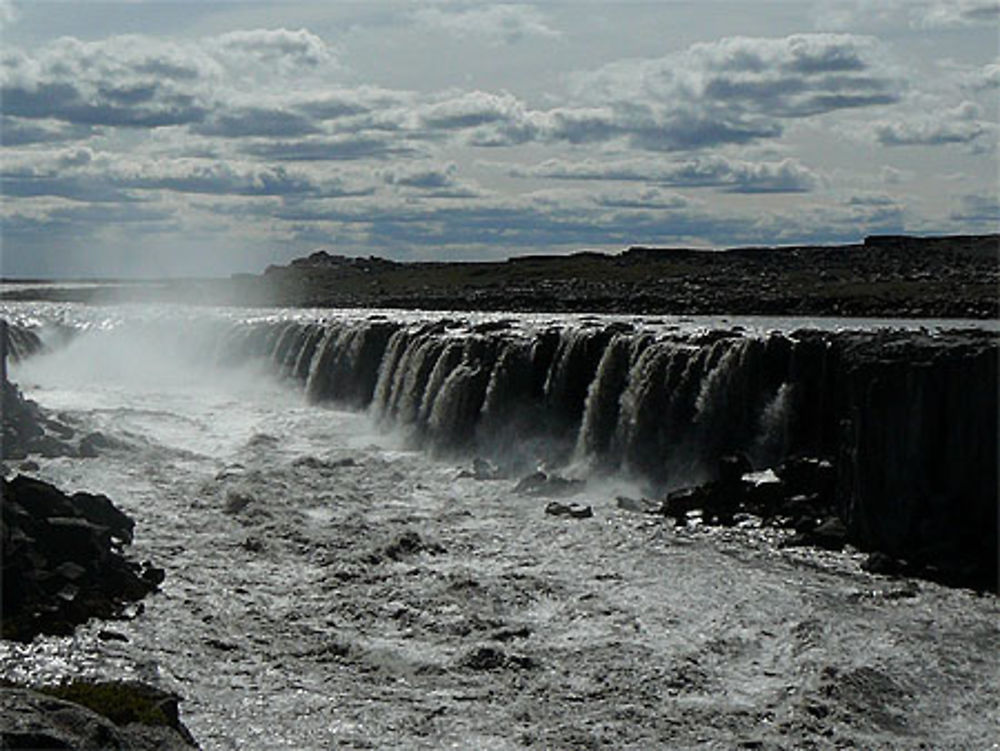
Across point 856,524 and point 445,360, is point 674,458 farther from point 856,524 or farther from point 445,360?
point 445,360

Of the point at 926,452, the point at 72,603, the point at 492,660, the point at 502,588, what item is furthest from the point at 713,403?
the point at 72,603

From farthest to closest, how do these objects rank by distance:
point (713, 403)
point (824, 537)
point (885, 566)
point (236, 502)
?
point (713, 403), point (236, 502), point (824, 537), point (885, 566)

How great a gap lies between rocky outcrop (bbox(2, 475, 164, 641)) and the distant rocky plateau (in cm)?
4169

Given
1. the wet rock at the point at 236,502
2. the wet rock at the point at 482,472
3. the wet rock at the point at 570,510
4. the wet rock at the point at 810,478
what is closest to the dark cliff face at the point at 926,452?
the wet rock at the point at 810,478

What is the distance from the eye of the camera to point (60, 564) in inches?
1016

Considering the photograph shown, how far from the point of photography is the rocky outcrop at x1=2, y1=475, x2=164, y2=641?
23547 millimetres

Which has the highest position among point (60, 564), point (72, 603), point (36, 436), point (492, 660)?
point (36, 436)

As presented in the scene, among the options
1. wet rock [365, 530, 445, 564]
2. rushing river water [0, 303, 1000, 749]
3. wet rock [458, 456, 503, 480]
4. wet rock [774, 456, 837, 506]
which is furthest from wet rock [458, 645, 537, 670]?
wet rock [458, 456, 503, 480]

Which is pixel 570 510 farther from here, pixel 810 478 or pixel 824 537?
pixel 824 537

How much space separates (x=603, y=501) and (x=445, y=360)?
43.0ft

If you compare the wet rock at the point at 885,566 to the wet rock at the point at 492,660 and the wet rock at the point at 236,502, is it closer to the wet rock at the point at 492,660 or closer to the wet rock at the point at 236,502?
the wet rock at the point at 492,660

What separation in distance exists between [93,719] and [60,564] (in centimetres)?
1158

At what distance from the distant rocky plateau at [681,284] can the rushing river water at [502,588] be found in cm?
2373

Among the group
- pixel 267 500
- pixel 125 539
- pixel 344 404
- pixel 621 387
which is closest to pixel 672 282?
pixel 344 404
